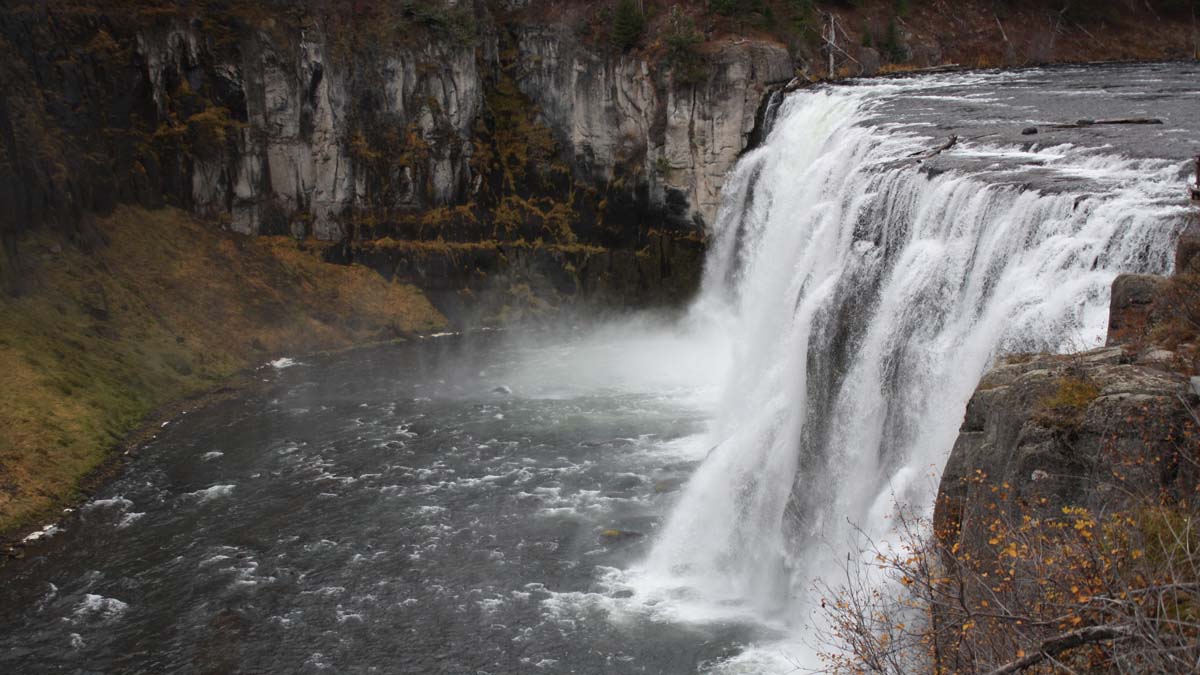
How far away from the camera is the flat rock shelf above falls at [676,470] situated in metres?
24.2

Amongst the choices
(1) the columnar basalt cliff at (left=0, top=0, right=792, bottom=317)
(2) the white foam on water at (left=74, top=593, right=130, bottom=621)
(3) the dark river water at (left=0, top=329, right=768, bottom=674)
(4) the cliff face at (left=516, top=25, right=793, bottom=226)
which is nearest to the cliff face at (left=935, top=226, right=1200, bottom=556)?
(3) the dark river water at (left=0, top=329, right=768, bottom=674)

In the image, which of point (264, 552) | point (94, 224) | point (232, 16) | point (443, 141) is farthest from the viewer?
point (443, 141)

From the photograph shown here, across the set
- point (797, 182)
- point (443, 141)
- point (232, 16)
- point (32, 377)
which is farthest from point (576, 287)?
point (32, 377)

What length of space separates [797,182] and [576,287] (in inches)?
792

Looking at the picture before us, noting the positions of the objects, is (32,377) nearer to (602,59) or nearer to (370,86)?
(370,86)

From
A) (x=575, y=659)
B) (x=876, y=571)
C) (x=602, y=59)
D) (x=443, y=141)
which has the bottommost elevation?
(x=575, y=659)

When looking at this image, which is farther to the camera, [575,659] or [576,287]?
[576,287]

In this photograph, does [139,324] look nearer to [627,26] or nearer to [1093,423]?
[627,26]

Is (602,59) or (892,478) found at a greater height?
(602,59)

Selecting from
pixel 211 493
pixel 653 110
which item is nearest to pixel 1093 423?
pixel 211 493

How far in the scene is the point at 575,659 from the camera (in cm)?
2497

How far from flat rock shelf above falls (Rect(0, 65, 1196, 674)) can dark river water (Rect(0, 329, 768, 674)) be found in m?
0.12

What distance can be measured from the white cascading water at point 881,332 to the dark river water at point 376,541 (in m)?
2.89

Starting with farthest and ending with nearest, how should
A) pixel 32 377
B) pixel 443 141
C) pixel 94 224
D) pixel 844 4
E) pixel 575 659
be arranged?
pixel 844 4 → pixel 443 141 → pixel 94 224 → pixel 32 377 → pixel 575 659
